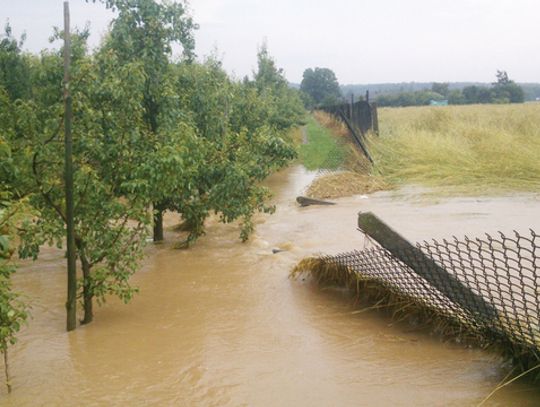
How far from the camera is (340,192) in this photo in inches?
573

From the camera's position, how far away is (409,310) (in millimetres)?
5762

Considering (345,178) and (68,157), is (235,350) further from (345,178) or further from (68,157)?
(345,178)

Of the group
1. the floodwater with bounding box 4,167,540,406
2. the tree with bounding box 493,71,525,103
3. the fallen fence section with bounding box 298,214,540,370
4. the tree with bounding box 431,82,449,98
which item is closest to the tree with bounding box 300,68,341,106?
the tree with bounding box 431,82,449,98

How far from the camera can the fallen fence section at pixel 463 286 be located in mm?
4309

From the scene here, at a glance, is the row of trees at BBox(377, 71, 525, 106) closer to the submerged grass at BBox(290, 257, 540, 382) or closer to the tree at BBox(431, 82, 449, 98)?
the tree at BBox(431, 82, 449, 98)

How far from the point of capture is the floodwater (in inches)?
182

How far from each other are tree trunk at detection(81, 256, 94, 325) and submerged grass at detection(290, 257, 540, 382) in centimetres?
244

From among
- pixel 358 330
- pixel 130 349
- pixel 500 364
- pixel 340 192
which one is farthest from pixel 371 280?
pixel 340 192

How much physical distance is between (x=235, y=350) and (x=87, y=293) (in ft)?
5.39

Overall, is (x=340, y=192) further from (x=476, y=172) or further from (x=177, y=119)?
(x=177, y=119)

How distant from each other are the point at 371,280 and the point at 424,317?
797 millimetres

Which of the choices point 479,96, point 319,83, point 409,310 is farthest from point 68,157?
point 319,83

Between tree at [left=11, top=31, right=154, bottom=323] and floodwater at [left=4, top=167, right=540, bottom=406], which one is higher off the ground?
tree at [left=11, top=31, right=154, bottom=323]

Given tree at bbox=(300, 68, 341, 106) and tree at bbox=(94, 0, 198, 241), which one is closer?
tree at bbox=(94, 0, 198, 241)
